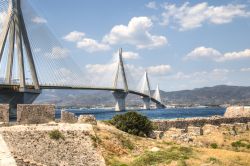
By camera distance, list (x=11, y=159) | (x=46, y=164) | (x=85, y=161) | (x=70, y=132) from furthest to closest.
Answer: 1. (x=70, y=132)
2. (x=85, y=161)
3. (x=46, y=164)
4. (x=11, y=159)

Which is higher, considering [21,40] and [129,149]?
[21,40]

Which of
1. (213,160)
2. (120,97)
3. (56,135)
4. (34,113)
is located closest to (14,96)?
(34,113)

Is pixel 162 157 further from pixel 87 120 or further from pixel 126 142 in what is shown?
pixel 87 120

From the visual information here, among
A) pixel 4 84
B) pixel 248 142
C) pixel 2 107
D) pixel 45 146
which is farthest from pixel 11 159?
pixel 4 84

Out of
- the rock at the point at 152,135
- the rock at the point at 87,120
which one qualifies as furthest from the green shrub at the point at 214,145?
the rock at the point at 87,120

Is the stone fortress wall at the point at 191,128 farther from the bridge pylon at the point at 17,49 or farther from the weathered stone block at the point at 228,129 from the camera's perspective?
the bridge pylon at the point at 17,49

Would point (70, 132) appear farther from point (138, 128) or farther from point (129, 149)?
point (138, 128)

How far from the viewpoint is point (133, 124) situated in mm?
25797

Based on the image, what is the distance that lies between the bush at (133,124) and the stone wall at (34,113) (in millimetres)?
5347

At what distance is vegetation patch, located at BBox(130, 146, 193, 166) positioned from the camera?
18.8 meters

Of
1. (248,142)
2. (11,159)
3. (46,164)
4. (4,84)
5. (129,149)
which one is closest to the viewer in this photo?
(11,159)

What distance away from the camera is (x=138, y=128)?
2606cm

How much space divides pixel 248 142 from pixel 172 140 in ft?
20.1

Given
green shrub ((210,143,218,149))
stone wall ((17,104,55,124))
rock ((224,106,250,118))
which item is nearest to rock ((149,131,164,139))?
green shrub ((210,143,218,149))
